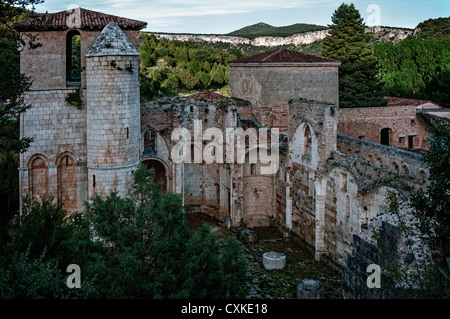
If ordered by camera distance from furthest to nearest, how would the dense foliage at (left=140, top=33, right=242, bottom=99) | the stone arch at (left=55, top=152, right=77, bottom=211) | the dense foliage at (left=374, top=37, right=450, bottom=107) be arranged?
the dense foliage at (left=140, top=33, right=242, bottom=99) < the dense foliage at (left=374, top=37, right=450, bottom=107) < the stone arch at (left=55, top=152, right=77, bottom=211)

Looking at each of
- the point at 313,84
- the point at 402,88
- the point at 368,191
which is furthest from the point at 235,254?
the point at 402,88

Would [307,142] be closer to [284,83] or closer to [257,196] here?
[257,196]

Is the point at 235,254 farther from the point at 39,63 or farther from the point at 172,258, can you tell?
the point at 39,63

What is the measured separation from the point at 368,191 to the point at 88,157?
9.05 m

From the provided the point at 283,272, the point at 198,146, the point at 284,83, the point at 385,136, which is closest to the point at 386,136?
the point at 385,136

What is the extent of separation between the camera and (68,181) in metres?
17.2

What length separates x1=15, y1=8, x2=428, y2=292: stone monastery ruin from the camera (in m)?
15.5

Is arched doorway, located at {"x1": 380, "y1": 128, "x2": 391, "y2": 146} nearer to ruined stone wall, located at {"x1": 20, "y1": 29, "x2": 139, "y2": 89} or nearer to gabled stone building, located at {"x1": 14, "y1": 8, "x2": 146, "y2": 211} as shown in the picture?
gabled stone building, located at {"x1": 14, "y1": 8, "x2": 146, "y2": 211}

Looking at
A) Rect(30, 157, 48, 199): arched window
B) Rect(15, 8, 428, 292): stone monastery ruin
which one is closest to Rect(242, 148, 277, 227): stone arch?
Rect(15, 8, 428, 292): stone monastery ruin

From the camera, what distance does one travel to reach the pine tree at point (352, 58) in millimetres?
33562

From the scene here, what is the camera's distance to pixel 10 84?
1455 cm

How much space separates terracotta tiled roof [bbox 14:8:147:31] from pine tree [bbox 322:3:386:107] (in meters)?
20.5

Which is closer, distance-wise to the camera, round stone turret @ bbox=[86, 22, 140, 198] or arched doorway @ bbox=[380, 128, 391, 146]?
round stone turret @ bbox=[86, 22, 140, 198]

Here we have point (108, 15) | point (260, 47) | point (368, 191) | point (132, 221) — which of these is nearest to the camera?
point (132, 221)
